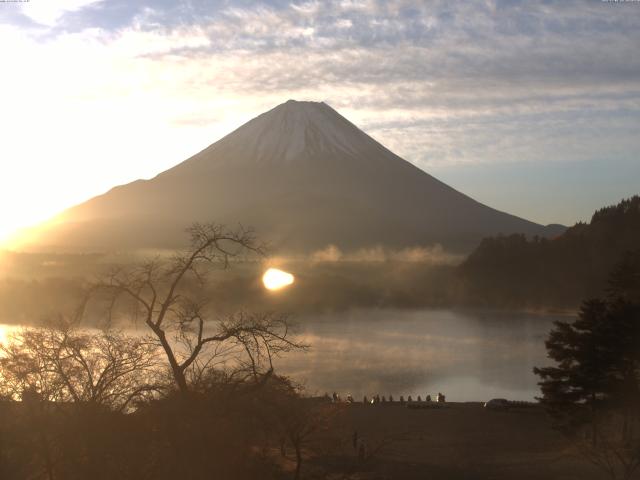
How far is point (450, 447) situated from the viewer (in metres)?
15.5

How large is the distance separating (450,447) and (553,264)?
58.4 meters

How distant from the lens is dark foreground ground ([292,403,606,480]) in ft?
41.4

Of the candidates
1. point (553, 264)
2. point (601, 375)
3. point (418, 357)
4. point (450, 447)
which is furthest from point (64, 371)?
point (553, 264)

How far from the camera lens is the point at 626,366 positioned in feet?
48.2

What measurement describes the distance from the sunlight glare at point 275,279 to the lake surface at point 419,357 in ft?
26.8

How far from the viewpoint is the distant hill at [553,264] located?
66625 millimetres

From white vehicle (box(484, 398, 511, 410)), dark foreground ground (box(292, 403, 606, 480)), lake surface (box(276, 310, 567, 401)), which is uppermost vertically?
lake surface (box(276, 310, 567, 401))

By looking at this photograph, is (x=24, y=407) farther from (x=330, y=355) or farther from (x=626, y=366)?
(x=330, y=355)

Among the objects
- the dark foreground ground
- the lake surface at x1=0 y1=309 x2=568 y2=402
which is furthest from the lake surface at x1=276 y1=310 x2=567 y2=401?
the dark foreground ground

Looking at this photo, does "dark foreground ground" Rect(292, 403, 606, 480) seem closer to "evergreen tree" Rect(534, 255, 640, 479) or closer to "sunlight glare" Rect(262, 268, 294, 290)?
"evergreen tree" Rect(534, 255, 640, 479)

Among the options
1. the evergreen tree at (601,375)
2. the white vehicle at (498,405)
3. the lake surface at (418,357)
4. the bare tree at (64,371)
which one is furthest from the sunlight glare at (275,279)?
the bare tree at (64,371)

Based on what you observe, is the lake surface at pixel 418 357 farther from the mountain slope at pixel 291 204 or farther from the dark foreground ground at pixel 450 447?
the mountain slope at pixel 291 204

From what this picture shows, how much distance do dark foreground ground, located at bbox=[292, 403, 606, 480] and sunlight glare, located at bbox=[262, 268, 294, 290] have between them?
42.0 meters

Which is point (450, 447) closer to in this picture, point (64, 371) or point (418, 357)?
point (64, 371)
